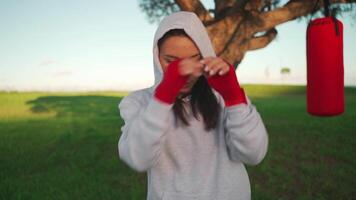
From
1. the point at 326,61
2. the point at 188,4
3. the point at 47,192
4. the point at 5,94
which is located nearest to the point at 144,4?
the point at 188,4

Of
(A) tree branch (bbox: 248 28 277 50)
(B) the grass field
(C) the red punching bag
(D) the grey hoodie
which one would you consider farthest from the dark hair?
(A) tree branch (bbox: 248 28 277 50)

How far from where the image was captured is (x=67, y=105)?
18.8 meters

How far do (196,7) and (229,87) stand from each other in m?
5.68

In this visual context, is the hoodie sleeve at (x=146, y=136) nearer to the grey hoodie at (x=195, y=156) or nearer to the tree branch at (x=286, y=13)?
the grey hoodie at (x=195, y=156)

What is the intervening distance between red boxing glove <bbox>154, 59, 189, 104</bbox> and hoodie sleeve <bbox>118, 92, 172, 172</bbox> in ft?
0.08

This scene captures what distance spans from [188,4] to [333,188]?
3.68m

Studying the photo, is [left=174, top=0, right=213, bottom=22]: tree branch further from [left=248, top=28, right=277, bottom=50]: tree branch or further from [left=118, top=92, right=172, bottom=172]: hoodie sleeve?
[left=118, top=92, right=172, bottom=172]: hoodie sleeve

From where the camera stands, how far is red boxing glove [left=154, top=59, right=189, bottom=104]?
4.65ft

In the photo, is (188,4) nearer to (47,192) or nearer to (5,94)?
(47,192)

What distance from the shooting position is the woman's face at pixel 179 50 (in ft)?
5.41

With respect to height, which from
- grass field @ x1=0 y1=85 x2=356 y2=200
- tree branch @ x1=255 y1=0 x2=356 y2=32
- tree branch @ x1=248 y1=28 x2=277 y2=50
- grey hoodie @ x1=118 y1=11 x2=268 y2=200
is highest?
grey hoodie @ x1=118 y1=11 x2=268 y2=200

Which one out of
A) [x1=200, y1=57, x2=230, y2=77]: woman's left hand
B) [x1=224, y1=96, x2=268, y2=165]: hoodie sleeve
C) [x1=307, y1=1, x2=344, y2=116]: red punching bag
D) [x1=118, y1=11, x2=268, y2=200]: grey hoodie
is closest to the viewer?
[x1=200, y1=57, x2=230, y2=77]: woman's left hand

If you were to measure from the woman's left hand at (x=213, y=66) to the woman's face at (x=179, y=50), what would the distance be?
253mm

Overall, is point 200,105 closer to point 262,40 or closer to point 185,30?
point 185,30
